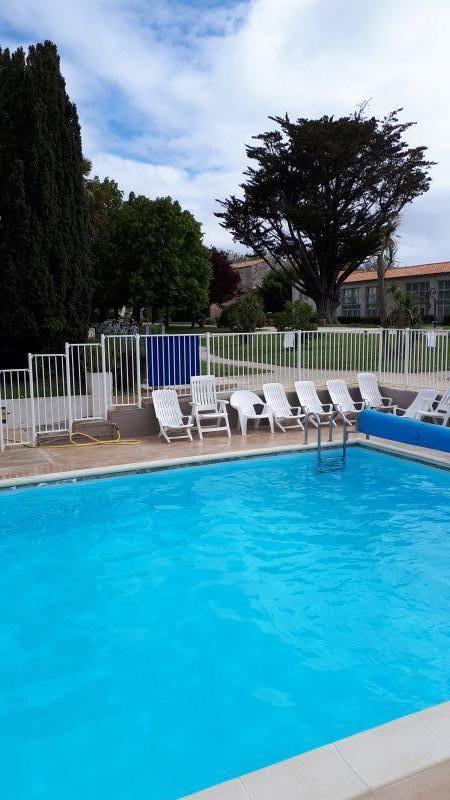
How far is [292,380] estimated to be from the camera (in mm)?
14008

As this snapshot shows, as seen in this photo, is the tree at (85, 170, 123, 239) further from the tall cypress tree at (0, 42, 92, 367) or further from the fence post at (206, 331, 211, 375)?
the fence post at (206, 331, 211, 375)

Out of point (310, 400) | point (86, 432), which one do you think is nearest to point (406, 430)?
point (310, 400)

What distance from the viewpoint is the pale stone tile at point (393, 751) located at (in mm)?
2904

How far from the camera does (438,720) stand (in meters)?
3.32

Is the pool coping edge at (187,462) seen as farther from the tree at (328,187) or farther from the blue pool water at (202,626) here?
the tree at (328,187)

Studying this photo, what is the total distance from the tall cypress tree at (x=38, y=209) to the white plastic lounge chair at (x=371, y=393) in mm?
8037

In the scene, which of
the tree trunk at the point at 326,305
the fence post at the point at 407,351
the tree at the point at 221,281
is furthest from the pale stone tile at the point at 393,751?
the tree at the point at 221,281

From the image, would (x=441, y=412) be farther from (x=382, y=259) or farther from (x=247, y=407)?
(x=382, y=259)

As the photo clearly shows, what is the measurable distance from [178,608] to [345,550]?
222 cm

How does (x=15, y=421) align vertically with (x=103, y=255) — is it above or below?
below

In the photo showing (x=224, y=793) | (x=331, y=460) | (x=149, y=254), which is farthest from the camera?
(x=149, y=254)

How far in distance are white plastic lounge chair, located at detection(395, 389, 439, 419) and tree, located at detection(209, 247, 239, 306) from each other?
123 feet

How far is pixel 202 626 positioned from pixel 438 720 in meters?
2.45

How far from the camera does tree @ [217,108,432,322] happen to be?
34.1 meters
